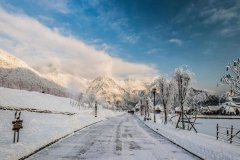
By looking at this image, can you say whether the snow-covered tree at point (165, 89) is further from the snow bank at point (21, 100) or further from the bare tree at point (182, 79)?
the snow bank at point (21, 100)

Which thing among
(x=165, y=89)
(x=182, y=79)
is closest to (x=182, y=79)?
(x=182, y=79)

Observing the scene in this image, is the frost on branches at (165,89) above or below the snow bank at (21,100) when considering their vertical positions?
above

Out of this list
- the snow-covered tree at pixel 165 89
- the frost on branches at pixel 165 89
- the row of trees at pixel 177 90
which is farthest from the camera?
the frost on branches at pixel 165 89

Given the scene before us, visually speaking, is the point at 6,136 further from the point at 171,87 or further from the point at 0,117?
the point at 171,87

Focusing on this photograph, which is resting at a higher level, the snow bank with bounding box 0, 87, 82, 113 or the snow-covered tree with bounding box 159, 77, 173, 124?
the snow-covered tree with bounding box 159, 77, 173, 124

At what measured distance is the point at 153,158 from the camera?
517 inches

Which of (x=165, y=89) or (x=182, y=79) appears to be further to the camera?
(x=165, y=89)

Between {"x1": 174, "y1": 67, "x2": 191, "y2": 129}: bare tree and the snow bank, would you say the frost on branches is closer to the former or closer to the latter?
{"x1": 174, "y1": 67, "x2": 191, "y2": 129}: bare tree

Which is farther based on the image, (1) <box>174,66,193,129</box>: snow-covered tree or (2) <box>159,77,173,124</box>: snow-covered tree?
(2) <box>159,77,173,124</box>: snow-covered tree

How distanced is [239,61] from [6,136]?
14605 millimetres

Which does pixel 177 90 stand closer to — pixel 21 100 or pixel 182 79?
pixel 182 79

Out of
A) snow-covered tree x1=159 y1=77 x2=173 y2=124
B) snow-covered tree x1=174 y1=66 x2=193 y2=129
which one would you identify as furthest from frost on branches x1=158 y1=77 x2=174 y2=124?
snow-covered tree x1=174 y1=66 x2=193 y2=129

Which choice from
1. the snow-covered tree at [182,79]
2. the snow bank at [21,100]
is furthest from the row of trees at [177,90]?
the snow bank at [21,100]

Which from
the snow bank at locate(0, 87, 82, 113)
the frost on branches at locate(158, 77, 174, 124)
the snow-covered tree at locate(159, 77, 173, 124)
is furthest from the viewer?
the frost on branches at locate(158, 77, 174, 124)
